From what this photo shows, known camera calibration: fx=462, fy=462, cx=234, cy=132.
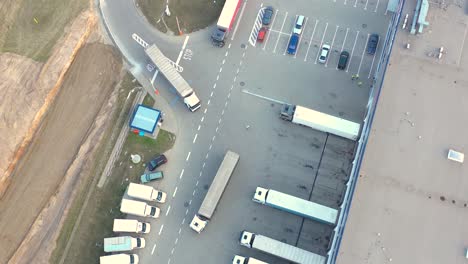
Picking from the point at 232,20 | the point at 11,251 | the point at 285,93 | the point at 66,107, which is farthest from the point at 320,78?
the point at 11,251

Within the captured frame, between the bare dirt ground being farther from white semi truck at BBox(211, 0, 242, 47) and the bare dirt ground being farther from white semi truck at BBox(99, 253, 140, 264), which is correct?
white semi truck at BBox(211, 0, 242, 47)

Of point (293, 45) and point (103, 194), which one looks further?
point (293, 45)

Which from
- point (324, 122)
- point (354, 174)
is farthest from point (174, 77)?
point (354, 174)

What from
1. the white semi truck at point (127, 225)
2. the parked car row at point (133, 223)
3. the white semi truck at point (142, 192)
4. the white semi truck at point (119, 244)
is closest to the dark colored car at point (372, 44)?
the parked car row at point (133, 223)

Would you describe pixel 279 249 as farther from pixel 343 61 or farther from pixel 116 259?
pixel 343 61

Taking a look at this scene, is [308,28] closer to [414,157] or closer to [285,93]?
[285,93]

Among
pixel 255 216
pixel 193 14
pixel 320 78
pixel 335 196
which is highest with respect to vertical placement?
pixel 193 14

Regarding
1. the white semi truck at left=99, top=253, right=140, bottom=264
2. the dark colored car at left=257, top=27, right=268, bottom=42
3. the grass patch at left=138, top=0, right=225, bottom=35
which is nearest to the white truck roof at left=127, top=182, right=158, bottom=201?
the white semi truck at left=99, top=253, right=140, bottom=264
